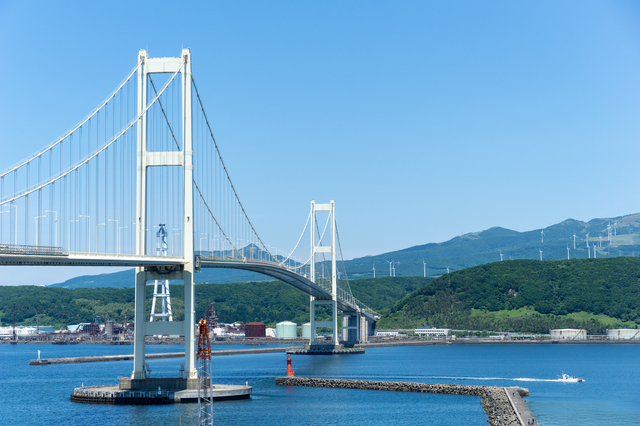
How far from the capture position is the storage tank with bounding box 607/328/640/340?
560ft

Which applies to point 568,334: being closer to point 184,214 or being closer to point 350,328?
point 350,328

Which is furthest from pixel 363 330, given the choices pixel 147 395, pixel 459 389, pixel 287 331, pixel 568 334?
pixel 147 395

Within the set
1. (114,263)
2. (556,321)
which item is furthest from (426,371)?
(556,321)

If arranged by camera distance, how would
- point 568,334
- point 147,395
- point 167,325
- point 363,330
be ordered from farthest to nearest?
point 568,334 → point 363,330 → point 167,325 → point 147,395

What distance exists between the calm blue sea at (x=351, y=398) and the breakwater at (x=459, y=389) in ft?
3.45

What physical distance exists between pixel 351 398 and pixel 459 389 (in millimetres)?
9034

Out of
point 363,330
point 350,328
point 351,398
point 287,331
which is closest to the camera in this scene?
point 351,398

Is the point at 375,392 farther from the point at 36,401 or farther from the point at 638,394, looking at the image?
the point at 36,401

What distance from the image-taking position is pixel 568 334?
567ft

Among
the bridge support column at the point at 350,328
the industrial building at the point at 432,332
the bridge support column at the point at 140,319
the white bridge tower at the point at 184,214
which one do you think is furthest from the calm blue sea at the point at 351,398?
the industrial building at the point at 432,332

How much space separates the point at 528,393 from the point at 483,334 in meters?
119

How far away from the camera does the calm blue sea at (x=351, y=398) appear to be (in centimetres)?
5053

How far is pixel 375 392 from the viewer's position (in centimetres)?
6744

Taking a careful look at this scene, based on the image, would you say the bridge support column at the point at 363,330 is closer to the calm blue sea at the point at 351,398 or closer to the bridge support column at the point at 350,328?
the bridge support column at the point at 350,328
